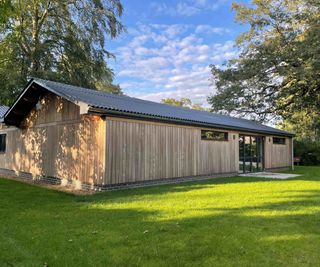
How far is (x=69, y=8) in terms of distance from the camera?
21.1 metres

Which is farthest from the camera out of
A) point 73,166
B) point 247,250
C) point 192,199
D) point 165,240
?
point 73,166

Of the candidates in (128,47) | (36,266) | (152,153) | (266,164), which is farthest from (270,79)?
(36,266)

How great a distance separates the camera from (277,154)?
58.6 ft

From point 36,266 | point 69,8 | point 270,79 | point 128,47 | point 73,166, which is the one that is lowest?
point 36,266

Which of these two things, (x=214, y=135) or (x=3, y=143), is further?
(x=3, y=143)

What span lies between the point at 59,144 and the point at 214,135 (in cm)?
660

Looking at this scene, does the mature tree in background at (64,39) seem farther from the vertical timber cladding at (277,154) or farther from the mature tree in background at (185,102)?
the mature tree in background at (185,102)

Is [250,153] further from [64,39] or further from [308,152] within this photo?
[64,39]

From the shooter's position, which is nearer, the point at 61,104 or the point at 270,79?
the point at 61,104

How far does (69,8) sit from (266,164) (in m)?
16.8

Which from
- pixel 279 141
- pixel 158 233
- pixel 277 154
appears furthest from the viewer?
pixel 279 141

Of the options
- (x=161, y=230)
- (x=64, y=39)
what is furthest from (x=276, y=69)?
(x=161, y=230)

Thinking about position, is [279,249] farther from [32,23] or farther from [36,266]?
[32,23]

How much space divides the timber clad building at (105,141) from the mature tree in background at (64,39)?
7.13 metres
